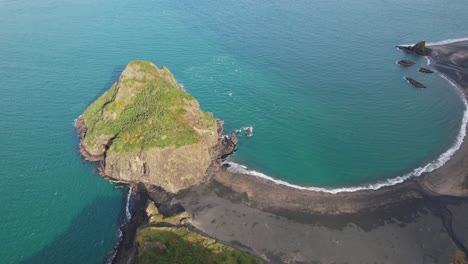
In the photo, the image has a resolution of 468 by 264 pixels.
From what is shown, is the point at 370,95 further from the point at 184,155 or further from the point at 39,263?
the point at 39,263

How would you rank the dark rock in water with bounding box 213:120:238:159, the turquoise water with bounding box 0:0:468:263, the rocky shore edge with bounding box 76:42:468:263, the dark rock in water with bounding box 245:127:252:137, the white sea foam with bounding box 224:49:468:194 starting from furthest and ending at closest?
the dark rock in water with bounding box 245:127:252:137 → the dark rock in water with bounding box 213:120:238:159 → the white sea foam with bounding box 224:49:468:194 → the turquoise water with bounding box 0:0:468:263 → the rocky shore edge with bounding box 76:42:468:263

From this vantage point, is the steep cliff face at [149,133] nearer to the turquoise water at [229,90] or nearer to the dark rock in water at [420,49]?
the turquoise water at [229,90]

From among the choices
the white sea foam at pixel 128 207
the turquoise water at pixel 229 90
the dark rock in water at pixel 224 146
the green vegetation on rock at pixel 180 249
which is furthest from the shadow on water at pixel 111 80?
the green vegetation on rock at pixel 180 249

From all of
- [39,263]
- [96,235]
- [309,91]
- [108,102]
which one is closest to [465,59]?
[309,91]

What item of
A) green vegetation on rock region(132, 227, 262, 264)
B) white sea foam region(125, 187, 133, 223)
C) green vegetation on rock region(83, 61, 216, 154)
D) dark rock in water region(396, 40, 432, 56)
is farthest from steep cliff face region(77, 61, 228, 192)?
dark rock in water region(396, 40, 432, 56)

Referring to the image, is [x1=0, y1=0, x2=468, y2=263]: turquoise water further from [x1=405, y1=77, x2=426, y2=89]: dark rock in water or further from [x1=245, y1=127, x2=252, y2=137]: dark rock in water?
[x1=405, y1=77, x2=426, y2=89]: dark rock in water

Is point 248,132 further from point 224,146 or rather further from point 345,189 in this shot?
point 345,189

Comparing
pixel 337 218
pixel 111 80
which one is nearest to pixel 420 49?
pixel 337 218
